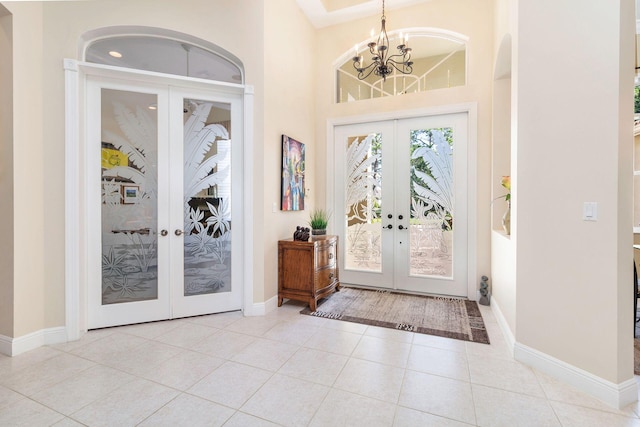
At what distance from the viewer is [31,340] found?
250cm

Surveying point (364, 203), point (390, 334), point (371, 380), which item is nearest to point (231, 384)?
point (371, 380)

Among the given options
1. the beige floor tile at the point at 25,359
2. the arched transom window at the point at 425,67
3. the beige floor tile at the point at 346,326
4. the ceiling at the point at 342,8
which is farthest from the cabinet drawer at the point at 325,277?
the ceiling at the point at 342,8

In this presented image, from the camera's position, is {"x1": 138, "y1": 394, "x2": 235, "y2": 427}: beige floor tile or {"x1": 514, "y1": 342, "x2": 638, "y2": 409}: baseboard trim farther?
{"x1": 514, "y1": 342, "x2": 638, "y2": 409}: baseboard trim

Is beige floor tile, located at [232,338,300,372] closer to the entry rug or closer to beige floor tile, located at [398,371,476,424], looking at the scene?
the entry rug

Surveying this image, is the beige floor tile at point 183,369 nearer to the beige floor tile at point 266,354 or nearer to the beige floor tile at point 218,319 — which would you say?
the beige floor tile at point 266,354

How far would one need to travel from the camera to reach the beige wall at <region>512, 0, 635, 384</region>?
1858 mm

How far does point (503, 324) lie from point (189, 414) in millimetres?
2849

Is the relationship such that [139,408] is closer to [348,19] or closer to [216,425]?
[216,425]

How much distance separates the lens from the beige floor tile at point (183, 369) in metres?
2.06

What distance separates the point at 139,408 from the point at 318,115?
4.14m

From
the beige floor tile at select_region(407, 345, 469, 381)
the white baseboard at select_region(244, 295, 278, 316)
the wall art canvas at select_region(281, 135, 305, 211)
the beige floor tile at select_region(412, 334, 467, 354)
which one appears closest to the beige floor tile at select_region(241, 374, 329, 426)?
the beige floor tile at select_region(407, 345, 469, 381)

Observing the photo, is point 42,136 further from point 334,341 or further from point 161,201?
point 334,341

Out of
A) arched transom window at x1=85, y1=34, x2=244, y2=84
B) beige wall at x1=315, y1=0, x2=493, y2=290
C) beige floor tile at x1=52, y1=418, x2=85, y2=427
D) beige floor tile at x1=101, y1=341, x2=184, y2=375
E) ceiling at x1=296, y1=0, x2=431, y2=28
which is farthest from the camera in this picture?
ceiling at x1=296, y1=0, x2=431, y2=28

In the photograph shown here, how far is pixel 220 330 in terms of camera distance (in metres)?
2.93
